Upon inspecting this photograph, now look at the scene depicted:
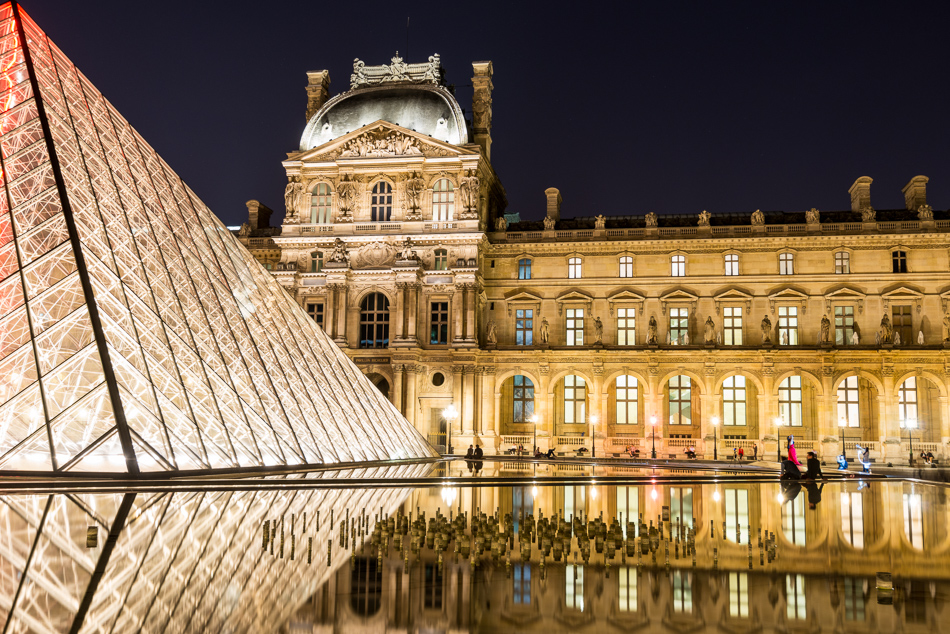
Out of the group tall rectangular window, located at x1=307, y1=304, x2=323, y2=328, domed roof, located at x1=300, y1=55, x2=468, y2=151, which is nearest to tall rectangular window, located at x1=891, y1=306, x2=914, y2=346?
domed roof, located at x1=300, y1=55, x2=468, y2=151

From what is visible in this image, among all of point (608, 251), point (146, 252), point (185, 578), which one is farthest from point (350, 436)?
point (608, 251)

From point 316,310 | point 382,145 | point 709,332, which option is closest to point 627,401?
point 709,332

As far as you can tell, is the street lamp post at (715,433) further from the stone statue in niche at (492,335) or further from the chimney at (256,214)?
the chimney at (256,214)

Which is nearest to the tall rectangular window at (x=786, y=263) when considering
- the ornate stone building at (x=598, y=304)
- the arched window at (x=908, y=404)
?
the ornate stone building at (x=598, y=304)

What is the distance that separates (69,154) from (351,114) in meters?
26.6

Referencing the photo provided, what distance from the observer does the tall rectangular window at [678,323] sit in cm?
4103

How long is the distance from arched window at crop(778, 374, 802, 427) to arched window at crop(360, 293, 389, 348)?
20.0 meters

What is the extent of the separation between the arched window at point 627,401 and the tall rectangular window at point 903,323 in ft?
42.1

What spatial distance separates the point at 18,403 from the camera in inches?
547

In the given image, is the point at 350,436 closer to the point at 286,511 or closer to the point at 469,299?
the point at 286,511

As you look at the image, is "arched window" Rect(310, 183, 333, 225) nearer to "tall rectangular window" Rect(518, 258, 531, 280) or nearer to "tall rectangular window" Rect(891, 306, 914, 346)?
"tall rectangular window" Rect(518, 258, 531, 280)

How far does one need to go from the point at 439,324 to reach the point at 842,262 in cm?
2049

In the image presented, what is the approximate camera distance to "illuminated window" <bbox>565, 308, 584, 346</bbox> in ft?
137

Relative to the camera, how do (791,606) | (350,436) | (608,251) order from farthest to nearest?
(608,251) → (350,436) → (791,606)
